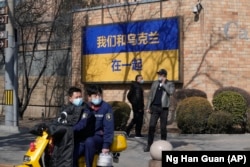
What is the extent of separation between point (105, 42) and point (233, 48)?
5.18 meters

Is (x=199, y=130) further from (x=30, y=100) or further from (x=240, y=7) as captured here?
(x=30, y=100)

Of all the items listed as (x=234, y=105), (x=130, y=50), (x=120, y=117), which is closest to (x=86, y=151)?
(x=234, y=105)

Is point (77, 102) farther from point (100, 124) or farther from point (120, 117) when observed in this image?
point (120, 117)

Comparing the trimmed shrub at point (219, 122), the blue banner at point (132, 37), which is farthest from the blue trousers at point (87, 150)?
the blue banner at point (132, 37)

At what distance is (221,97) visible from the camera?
19.4 m

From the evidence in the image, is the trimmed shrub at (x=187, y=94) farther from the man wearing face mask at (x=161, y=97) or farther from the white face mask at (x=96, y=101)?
the white face mask at (x=96, y=101)

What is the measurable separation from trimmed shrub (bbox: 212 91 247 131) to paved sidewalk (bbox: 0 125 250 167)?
100 centimetres

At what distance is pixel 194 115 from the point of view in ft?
60.0

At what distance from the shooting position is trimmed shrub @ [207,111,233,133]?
707 inches

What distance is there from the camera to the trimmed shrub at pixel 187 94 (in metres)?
20.5

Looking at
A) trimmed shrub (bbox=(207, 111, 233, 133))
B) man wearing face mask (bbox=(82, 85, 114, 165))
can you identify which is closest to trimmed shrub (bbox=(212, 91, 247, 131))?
trimmed shrub (bbox=(207, 111, 233, 133))

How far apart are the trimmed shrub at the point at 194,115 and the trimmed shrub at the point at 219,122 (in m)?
0.23

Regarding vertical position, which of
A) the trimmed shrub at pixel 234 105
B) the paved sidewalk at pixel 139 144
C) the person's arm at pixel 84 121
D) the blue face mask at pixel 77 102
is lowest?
the paved sidewalk at pixel 139 144

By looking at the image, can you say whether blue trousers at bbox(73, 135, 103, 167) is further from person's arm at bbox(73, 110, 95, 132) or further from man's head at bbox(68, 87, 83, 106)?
man's head at bbox(68, 87, 83, 106)
